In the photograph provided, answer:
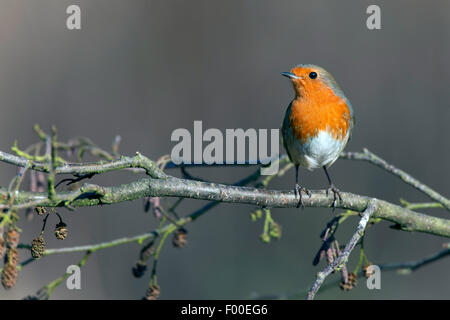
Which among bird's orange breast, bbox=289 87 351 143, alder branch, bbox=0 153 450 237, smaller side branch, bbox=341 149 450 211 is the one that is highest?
bird's orange breast, bbox=289 87 351 143

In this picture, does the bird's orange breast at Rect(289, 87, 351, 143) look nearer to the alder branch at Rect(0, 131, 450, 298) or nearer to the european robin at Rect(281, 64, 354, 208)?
the european robin at Rect(281, 64, 354, 208)

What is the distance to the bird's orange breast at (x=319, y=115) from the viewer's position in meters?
3.02

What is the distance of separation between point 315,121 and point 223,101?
9.38ft

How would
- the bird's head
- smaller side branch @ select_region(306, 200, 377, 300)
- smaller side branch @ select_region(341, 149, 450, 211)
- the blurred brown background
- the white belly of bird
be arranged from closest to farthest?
smaller side branch @ select_region(306, 200, 377, 300), smaller side branch @ select_region(341, 149, 450, 211), the white belly of bird, the bird's head, the blurred brown background

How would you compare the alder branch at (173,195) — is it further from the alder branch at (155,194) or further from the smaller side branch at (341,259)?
the smaller side branch at (341,259)

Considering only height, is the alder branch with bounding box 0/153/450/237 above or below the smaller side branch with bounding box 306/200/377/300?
above

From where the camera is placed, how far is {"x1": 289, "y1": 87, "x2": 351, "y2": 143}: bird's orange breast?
9.89 feet

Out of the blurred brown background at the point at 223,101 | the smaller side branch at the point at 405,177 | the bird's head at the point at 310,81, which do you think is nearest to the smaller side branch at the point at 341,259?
the smaller side branch at the point at 405,177

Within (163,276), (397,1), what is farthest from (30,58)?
(397,1)

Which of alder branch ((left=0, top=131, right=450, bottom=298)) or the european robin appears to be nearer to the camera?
alder branch ((left=0, top=131, right=450, bottom=298))

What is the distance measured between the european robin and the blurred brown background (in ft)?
7.08

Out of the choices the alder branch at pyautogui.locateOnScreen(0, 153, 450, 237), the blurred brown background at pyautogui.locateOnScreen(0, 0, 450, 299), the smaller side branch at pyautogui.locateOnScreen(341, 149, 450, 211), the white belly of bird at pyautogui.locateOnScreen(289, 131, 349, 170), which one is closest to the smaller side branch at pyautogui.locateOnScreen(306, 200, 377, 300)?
the alder branch at pyautogui.locateOnScreen(0, 153, 450, 237)

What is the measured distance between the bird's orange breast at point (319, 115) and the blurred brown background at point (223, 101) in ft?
7.32
